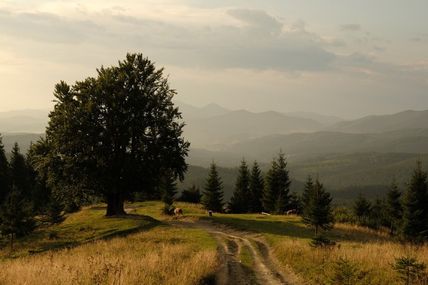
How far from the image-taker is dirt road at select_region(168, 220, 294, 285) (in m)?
18.7

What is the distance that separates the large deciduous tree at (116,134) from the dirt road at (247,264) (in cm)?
1840

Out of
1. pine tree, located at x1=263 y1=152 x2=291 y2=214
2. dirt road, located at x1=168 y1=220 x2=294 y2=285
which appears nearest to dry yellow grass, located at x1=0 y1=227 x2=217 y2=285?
dirt road, located at x1=168 y1=220 x2=294 y2=285

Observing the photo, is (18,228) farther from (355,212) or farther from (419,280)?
(355,212)

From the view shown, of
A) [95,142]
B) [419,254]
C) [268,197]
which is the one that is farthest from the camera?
[268,197]

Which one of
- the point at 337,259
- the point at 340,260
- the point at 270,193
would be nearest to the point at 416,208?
the point at 270,193

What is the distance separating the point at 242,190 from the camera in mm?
88500

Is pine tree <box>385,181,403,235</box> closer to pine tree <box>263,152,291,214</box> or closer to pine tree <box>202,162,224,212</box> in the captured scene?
pine tree <box>263,152,291,214</box>

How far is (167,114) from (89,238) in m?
18.3

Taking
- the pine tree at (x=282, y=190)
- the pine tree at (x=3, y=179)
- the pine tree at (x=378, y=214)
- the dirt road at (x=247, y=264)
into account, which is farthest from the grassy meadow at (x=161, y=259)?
the pine tree at (x=3, y=179)

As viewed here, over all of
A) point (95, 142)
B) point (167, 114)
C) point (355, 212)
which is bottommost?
point (355, 212)

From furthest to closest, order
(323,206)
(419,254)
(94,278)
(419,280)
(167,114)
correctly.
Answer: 1. (167,114)
2. (323,206)
3. (419,254)
4. (419,280)
5. (94,278)

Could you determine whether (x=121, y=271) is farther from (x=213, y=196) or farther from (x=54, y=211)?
(x=213, y=196)

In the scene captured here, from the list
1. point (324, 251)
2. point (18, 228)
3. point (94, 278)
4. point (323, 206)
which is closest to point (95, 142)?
point (18, 228)

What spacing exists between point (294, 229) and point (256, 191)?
45.4 m
